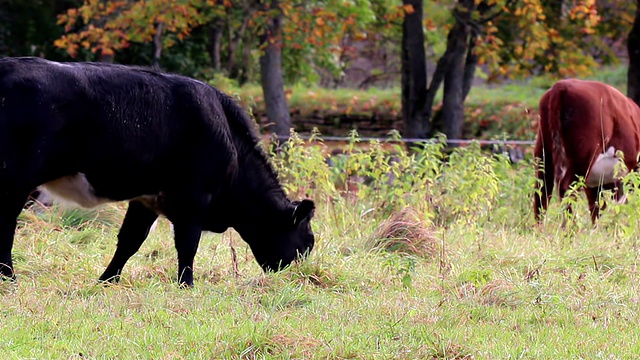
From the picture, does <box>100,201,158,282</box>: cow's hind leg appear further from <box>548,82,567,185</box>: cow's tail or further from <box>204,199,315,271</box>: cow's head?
<box>548,82,567,185</box>: cow's tail

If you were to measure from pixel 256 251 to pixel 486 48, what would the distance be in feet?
32.9

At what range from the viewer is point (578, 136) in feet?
36.0

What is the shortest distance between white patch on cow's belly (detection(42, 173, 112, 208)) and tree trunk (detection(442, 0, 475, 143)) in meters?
10.8

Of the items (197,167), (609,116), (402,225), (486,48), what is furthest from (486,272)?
(486,48)

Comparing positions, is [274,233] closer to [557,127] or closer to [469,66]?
[557,127]

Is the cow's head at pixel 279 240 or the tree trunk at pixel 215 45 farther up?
the cow's head at pixel 279 240

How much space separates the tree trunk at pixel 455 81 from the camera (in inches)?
672

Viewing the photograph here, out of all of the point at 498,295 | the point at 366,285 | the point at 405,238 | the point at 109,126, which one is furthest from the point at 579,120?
the point at 109,126

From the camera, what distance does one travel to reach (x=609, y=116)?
443 inches

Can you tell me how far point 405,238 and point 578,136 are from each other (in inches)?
137

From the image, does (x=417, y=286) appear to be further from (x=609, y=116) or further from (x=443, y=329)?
(x=609, y=116)

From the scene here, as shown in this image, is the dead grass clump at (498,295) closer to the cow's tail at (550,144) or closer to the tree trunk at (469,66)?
the cow's tail at (550,144)

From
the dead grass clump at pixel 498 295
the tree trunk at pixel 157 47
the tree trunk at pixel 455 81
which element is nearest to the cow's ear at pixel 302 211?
the dead grass clump at pixel 498 295

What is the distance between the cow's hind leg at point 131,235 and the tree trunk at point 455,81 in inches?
405
